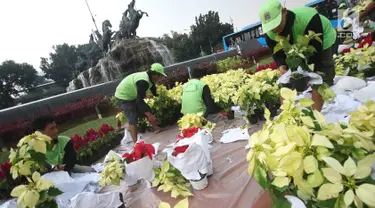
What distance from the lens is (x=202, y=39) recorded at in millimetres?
36812

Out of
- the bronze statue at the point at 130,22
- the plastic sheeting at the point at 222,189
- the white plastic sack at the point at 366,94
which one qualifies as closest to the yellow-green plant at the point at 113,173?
the plastic sheeting at the point at 222,189

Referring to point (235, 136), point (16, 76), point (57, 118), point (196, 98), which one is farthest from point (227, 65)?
point (16, 76)

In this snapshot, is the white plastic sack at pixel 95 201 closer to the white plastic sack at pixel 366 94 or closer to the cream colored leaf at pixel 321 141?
the cream colored leaf at pixel 321 141

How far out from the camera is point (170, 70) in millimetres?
11594

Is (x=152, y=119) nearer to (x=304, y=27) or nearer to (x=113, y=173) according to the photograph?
(x=113, y=173)

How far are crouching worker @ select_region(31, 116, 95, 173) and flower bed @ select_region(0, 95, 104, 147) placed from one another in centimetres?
396

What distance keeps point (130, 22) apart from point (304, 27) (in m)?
15.5

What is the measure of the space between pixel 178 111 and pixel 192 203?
2.96m

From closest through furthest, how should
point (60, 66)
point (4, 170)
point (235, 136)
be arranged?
point (4, 170) < point (235, 136) < point (60, 66)

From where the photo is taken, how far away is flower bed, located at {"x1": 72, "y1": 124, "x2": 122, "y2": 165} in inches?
140

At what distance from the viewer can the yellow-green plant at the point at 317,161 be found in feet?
2.12

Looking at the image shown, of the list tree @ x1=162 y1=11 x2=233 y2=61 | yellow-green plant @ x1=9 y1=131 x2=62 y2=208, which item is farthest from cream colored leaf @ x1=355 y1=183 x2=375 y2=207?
tree @ x1=162 y1=11 x2=233 y2=61

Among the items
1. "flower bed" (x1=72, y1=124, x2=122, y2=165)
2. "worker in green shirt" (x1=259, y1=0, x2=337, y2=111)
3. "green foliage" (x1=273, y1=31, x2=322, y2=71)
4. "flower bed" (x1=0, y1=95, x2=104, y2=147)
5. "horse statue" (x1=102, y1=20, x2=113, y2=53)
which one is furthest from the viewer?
"horse statue" (x1=102, y1=20, x2=113, y2=53)

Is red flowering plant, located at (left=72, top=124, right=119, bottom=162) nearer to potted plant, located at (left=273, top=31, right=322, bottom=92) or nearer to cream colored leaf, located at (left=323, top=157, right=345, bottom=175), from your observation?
potted plant, located at (left=273, top=31, right=322, bottom=92)
